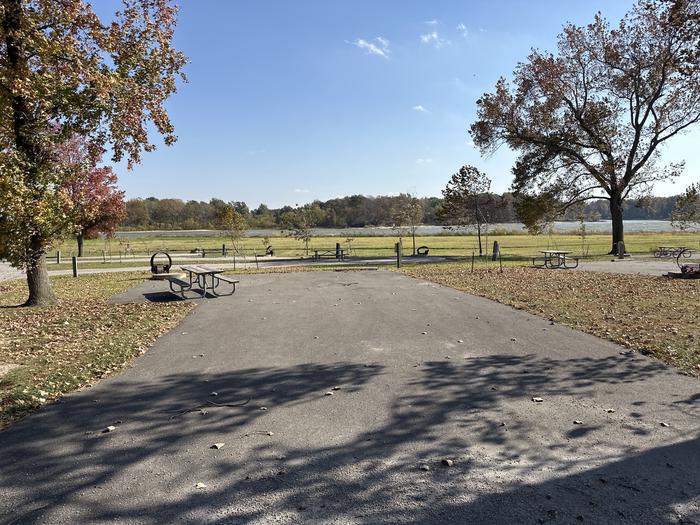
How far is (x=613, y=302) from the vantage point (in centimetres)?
1154

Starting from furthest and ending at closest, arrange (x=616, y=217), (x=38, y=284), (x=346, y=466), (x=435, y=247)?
(x=435, y=247)
(x=616, y=217)
(x=38, y=284)
(x=346, y=466)

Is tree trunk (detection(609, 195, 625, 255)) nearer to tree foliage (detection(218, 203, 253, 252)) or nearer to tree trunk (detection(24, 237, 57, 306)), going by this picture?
tree foliage (detection(218, 203, 253, 252))

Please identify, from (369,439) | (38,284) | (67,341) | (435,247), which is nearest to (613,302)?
(369,439)

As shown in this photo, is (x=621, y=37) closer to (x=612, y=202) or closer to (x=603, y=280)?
(x=612, y=202)

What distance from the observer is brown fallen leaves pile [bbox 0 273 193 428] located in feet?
18.5

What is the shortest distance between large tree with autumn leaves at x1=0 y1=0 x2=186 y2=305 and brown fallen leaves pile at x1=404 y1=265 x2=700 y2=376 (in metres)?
9.87

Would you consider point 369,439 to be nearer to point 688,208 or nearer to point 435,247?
point 688,208

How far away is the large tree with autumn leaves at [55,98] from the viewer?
916 centimetres

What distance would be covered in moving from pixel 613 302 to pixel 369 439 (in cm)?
952

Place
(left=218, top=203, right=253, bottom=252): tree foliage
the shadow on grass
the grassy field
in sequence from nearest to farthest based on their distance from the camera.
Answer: the shadow on grass → (left=218, top=203, right=253, bottom=252): tree foliage → the grassy field

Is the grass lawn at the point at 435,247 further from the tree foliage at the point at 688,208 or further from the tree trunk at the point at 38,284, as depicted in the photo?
the tree trunk at the point at 38,284

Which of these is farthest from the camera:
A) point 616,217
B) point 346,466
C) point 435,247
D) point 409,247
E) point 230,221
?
point 435,247

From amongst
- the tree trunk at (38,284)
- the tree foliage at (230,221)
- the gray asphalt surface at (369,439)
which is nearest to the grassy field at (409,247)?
the tree foliage at (230,221)

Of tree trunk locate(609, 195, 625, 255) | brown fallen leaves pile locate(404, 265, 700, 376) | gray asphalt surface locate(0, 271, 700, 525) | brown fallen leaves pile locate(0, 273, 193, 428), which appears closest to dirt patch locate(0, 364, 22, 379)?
brown fallen leaves pile locate(0, 273, 193, 428)
